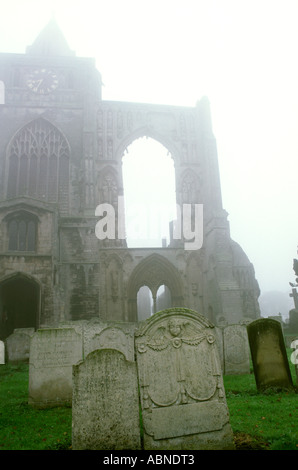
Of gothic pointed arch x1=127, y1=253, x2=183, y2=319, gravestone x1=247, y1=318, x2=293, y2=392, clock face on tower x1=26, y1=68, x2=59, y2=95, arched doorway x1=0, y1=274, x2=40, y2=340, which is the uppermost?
clock face on tower x1=26, y1=68, x2=59, y2=95

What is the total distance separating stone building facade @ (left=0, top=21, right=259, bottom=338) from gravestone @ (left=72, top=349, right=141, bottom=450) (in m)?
12.3

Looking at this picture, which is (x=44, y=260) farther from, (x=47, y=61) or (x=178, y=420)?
(x=47, y=61)

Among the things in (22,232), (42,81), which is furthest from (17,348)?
(42,81)

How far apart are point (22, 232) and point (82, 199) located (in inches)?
197

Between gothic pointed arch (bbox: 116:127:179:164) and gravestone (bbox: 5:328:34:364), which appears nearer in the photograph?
gravestone (bbox: 5:328:34:364)

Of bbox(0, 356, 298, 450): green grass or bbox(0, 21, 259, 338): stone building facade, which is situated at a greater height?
bbox(0, 21, 259, 338): stone building facade

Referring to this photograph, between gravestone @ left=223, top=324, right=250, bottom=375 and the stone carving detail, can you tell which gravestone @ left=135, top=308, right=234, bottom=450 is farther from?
the stone carving detail

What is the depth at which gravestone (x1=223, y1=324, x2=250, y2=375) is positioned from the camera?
29.3ft

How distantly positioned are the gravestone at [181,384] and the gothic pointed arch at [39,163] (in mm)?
17598

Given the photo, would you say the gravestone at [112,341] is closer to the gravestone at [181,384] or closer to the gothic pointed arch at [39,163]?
the gravestone at [181,384]

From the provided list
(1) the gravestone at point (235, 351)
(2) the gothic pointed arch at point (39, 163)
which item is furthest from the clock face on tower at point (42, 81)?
(1) the gravestone at point (235, 351)

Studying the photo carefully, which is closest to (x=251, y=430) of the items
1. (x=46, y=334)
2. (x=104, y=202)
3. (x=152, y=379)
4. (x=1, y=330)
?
(x=152, y=379)

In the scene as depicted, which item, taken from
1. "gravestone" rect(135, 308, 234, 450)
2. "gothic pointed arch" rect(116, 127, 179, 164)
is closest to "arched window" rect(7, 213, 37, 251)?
"gothic pointed arch" rect(116, 127, 179, 164)

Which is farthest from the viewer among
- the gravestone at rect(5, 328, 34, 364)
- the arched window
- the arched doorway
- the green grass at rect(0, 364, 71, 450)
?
the arched window
